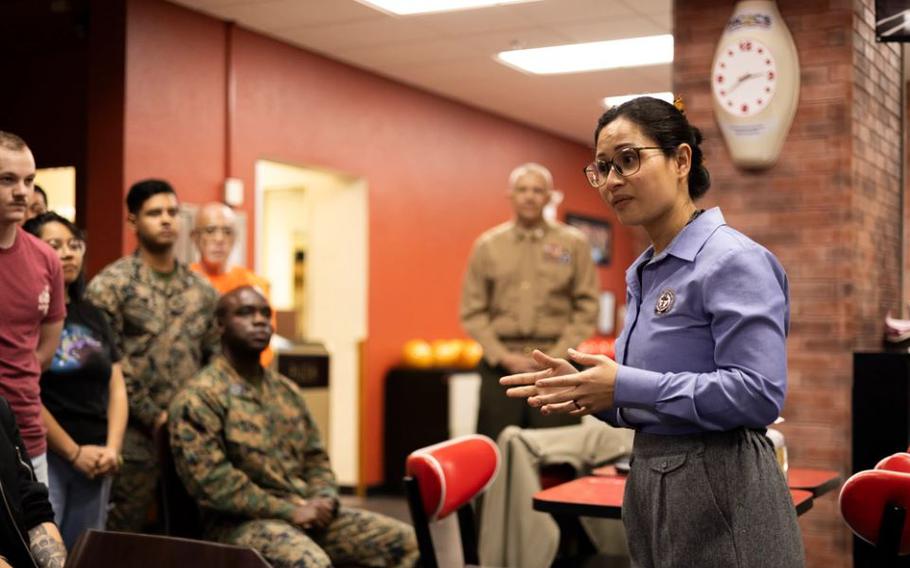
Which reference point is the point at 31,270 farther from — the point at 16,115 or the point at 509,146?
the point at 509,146

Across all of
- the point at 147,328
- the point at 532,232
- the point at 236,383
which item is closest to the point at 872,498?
the point at 236,383

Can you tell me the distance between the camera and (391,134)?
8.18m

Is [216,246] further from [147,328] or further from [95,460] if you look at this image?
[95,460]

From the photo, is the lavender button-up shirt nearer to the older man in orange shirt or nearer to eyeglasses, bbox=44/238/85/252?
eyeglasses, bbox=44/238/85/252

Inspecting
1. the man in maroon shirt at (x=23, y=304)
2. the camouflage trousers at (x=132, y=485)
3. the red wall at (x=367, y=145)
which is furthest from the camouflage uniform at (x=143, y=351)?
the red wall at (x=367, y=145)

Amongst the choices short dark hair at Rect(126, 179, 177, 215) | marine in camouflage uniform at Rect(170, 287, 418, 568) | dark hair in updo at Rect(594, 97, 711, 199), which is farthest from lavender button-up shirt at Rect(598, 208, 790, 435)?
short dark hair at Rect(126, 179, 177, 215)

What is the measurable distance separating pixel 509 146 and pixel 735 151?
538 cm

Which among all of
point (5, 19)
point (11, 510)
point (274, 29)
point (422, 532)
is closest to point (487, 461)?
point (422, 532)

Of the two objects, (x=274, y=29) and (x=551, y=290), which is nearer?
(x=551, y=290)

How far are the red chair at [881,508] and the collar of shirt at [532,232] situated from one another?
280 cm

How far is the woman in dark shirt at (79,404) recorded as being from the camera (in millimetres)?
3619

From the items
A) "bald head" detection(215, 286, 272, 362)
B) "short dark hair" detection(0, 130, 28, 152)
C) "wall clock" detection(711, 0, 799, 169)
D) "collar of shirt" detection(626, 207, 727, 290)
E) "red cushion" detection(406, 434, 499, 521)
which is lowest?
"red cushion" detection(406, 434, 499, 521)

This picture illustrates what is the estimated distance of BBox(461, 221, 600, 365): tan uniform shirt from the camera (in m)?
5.13

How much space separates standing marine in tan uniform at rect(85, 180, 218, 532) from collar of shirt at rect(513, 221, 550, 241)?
1.61 m
